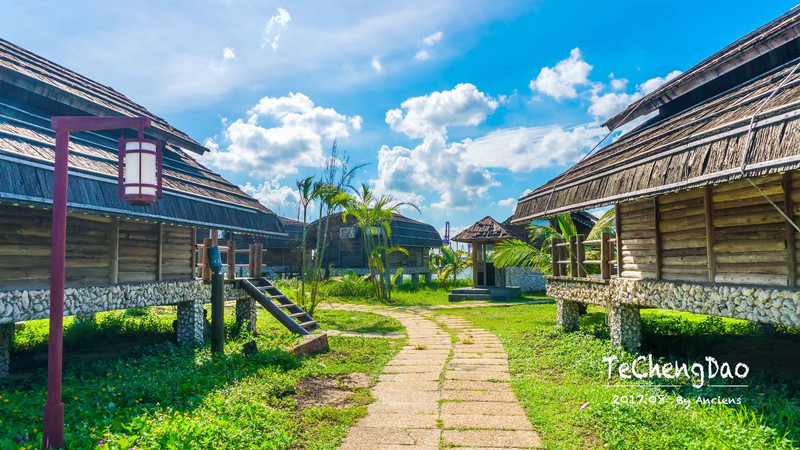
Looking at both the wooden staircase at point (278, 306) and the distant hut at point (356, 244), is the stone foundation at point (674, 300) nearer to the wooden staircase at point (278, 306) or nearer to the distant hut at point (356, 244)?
the wooden staircase at point (278, 306)

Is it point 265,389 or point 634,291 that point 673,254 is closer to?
point 634,291

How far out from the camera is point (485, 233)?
20312 mm

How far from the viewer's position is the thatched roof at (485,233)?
1986 cm

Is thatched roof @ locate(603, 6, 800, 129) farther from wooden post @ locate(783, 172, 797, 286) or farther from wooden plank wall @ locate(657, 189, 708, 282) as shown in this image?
wooden post @ locate(783, 172, 797, 286)

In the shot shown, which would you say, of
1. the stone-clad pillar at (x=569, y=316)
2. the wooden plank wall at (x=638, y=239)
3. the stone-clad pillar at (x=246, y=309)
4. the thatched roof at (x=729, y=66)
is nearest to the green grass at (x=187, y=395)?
the stone-clad pillar at (x=246, y=309)

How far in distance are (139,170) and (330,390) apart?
11.0ft

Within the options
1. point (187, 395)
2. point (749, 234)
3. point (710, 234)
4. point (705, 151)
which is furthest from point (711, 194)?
point (187, 395)

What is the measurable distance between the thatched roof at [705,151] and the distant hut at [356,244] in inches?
731

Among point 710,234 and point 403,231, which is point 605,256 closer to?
point 710,234

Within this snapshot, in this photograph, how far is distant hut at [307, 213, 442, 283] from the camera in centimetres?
2605

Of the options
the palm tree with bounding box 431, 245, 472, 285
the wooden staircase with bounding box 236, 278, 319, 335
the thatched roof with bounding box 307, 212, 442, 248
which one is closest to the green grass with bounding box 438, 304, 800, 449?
the wooden staircase with bounding box 236, 278, 319, 335

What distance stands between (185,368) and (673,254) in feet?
21.5

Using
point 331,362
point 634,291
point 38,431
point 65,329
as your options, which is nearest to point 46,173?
point 38,431

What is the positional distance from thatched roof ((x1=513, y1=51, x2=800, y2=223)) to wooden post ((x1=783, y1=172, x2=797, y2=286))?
769 mm
